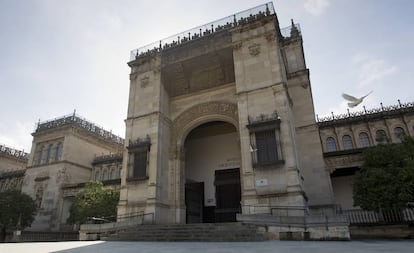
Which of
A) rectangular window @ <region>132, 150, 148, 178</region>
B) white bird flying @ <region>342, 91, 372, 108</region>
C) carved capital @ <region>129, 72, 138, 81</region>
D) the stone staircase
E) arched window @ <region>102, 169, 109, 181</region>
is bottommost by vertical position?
the stone staircase

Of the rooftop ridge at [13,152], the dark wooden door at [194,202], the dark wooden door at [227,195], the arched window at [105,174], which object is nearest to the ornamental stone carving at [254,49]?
the dark wooden door at [227,195]

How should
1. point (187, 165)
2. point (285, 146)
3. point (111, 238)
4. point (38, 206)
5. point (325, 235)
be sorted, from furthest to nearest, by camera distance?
point (38, 206) → point (187, 165) → point (285, 146) → point (111, 238) → point (325, 235)

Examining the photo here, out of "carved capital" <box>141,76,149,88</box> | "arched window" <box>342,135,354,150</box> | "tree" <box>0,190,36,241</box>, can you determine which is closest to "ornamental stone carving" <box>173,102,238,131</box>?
"carved capital" <box>141,76,149,88</box>

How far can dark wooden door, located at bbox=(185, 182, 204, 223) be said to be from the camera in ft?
61.1

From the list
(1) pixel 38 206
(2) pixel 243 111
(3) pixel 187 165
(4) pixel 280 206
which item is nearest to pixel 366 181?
(4) pixel 280 206

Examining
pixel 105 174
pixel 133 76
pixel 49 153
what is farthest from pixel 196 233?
pixel 49 153

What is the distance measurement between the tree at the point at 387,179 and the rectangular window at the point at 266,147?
4.70 m

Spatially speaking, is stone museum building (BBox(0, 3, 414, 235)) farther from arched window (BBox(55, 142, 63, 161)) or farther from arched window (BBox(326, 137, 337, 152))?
arched window (BBox(55, 142, 63, 161))

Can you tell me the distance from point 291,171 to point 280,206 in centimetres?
183

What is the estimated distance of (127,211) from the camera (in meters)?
16.4

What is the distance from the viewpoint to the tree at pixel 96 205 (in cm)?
1966

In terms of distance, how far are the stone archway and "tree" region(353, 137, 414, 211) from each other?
307 inches

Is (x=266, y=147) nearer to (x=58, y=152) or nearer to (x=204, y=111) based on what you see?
(x=204, y=111)

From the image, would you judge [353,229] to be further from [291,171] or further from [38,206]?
[38,206]
